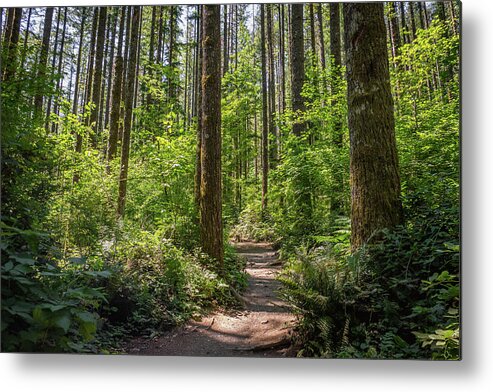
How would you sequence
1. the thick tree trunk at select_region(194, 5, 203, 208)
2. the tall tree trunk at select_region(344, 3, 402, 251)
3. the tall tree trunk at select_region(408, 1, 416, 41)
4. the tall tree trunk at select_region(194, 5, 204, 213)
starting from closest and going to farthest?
1. the tall tree trunk at select_region(344, 3, 402, 251)
2. the tall tree trunk at select_region(408, 1, 416, 41)
3. the tall tree trunk at select_region(194, 5, 204, 213)
4. the thick tree trunk at select_region(194, 5, 203, 208)

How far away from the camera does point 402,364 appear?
261 cm

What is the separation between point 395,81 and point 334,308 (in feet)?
9.85

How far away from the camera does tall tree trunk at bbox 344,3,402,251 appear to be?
2.94 m

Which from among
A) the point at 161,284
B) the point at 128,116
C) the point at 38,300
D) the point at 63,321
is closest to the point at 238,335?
the point at 161,284

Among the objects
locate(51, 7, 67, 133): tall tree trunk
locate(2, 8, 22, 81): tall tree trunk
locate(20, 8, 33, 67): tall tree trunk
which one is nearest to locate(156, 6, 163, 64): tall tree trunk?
locate(51, 7, 67, 133): tall tree trunk

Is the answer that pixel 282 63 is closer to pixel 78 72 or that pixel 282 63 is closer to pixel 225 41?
pixel 225 41

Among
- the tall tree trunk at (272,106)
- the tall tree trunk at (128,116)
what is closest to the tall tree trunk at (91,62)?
the tall tree trunk at (128,116)

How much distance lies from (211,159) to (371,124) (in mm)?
2293

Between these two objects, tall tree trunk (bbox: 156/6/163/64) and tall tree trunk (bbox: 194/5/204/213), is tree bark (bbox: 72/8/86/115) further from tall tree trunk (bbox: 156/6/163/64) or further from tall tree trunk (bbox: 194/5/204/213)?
tall tree trunk (bbox: 194/5/204/213)

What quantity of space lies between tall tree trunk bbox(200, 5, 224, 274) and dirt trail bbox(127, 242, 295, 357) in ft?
3.82

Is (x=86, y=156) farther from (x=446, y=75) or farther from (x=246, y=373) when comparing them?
(x=446, y=75)

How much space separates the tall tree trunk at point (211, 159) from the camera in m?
4.55

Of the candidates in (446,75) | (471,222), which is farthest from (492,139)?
(446,75)

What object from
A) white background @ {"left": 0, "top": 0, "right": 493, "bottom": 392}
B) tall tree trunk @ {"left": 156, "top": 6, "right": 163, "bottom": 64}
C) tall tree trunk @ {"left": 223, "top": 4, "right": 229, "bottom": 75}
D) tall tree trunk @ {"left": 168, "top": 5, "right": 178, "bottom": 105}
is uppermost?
tall tree trunk @ {"left": 223, "top": 4, "right": 229, "bottom": 75}
